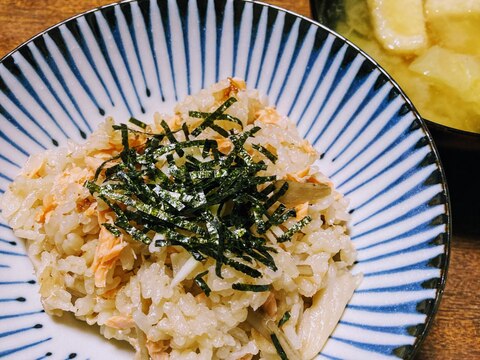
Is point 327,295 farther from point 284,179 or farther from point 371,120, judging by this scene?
point 371,120

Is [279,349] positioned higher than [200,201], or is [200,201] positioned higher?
[200,201]

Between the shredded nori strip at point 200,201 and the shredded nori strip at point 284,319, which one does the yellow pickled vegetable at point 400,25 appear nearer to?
the shredded nori strip at point 200,201

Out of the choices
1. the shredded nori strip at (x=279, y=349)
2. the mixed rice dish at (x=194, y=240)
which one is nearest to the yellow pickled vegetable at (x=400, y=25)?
the mixed rice dish at (x=194, y=240)

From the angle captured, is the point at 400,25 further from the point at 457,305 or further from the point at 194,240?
the point at 194,240

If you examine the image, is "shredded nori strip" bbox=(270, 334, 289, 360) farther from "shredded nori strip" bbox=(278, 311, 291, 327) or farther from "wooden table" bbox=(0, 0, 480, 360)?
"wooden table" bbox=(0, 0, 480, 360)

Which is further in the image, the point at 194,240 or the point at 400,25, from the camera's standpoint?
the point at 400,25

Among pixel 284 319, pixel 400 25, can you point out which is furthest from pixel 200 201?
pixel 400 25

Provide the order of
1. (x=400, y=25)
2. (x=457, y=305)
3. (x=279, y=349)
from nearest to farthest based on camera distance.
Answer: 1. (x=279, y=349)
2. (x=457, y=305)
3. (x=400, y=25)
